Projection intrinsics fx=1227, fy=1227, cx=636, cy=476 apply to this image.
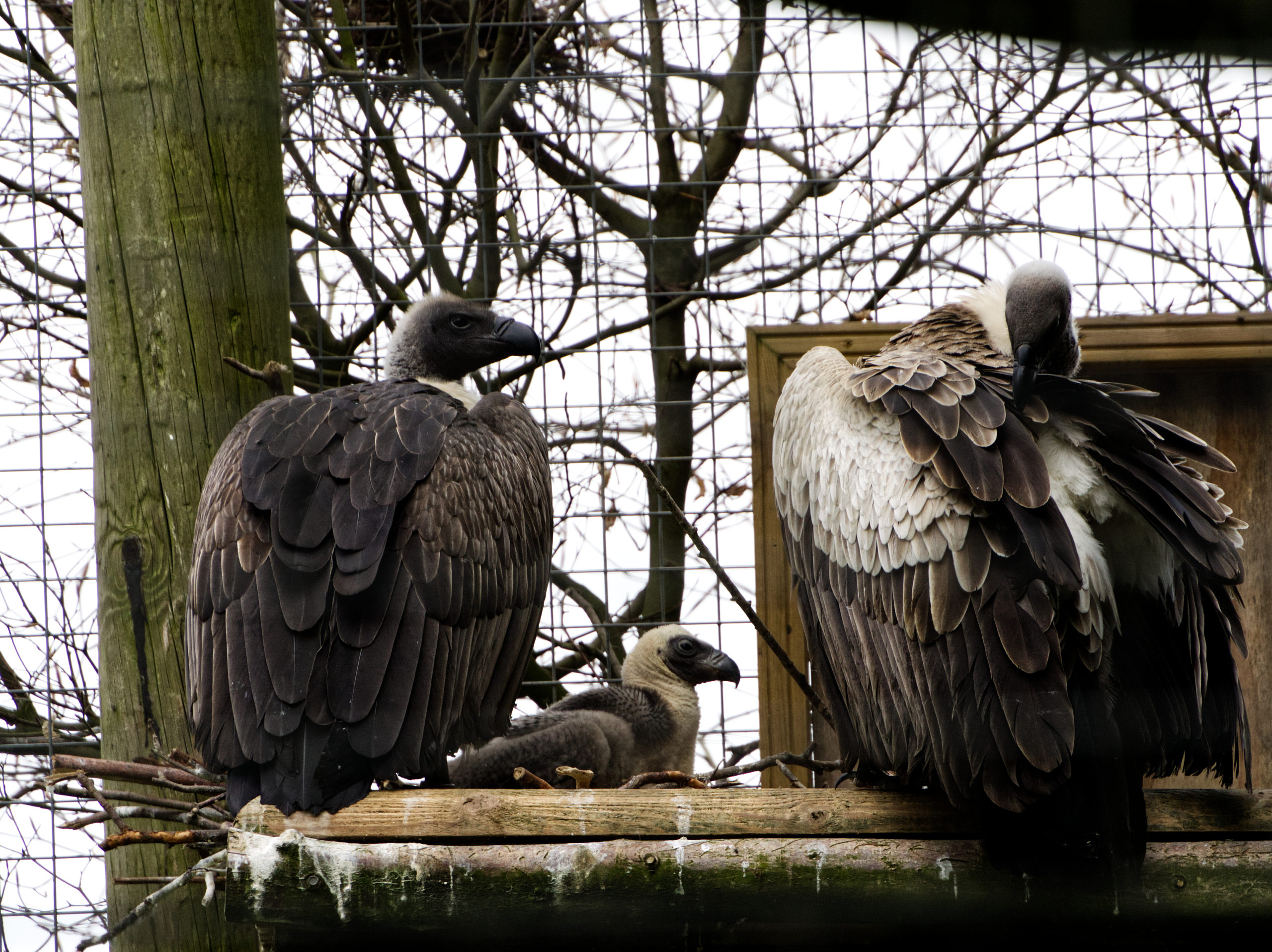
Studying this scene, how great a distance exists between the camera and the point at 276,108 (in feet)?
10.4

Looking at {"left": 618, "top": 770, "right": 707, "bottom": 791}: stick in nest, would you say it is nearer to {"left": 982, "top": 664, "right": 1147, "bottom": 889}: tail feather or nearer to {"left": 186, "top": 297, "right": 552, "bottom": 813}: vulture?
{"left": 186, "top": 297, "right": 552, "bottom": 813}: vulture

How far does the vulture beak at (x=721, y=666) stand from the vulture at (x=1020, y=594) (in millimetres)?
1397

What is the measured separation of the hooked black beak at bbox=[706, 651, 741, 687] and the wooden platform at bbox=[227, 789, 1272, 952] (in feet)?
6.19

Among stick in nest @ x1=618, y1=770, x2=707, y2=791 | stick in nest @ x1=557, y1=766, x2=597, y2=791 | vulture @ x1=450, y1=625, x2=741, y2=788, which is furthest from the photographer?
vulture @ x1=450, y1=625, x2=741, y2=788

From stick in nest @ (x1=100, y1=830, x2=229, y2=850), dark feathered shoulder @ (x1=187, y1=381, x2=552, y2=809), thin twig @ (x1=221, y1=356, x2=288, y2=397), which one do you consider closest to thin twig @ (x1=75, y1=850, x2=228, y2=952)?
stick in nest @ (x1=100, y1=830, x2=229, y2=850)

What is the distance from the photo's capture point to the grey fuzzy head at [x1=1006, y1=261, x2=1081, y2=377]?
107 inches

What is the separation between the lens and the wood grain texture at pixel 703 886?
198 centimetres

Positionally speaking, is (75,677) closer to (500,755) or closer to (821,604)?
(500,755)

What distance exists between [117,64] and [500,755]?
6.84ft

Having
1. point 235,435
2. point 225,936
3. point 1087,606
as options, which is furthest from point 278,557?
point 1087,606

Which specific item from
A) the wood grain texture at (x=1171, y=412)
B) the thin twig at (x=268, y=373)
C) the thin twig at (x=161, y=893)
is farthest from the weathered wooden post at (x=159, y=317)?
the wood grain texture at (x=1171, y=412)

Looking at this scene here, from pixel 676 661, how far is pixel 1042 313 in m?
1.86

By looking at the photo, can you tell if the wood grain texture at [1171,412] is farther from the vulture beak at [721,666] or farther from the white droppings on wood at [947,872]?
the white droppings on wood at [947,872]

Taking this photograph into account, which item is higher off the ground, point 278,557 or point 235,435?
point 235,435
